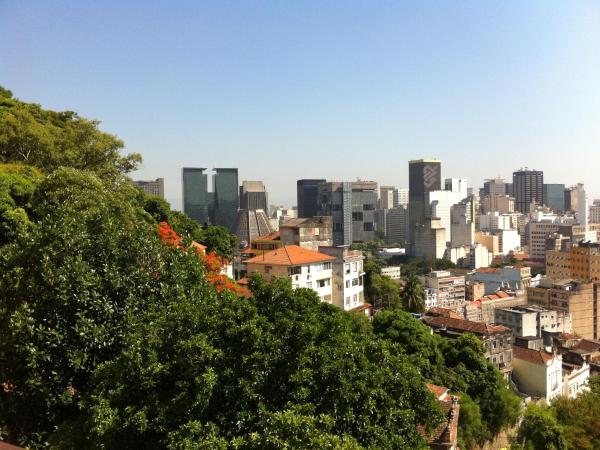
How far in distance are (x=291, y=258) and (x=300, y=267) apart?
0.78 meters

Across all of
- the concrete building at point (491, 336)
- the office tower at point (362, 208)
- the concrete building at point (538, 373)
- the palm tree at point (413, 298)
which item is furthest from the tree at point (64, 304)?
the office tower at point (362, 208)

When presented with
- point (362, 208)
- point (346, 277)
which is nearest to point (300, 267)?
point (346, 277)

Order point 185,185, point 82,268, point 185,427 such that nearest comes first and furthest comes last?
point 185,427 < point 82,268 < point 185,185

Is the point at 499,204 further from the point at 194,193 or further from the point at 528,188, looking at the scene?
the point at 194,193

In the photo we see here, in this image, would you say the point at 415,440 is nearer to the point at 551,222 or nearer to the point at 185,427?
the point at 185,427

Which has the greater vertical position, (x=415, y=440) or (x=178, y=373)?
(x=178, y=373)

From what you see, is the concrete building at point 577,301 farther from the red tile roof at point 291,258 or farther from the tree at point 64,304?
the tree at point 64,304

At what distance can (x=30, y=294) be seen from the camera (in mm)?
9539

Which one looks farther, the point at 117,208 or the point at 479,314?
the point at 479,314

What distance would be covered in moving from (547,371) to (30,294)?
26.9 metres

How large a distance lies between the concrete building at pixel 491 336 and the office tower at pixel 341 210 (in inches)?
3654

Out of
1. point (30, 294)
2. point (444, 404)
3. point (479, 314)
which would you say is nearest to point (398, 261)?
point (479, 314)

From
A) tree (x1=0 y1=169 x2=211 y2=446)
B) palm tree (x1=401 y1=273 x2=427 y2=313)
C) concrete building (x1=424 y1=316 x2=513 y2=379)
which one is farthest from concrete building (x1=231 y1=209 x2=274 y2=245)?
tree (x1=0 y1=169 x2=211 y2=446)

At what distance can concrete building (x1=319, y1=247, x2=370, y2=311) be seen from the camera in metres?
33.2
